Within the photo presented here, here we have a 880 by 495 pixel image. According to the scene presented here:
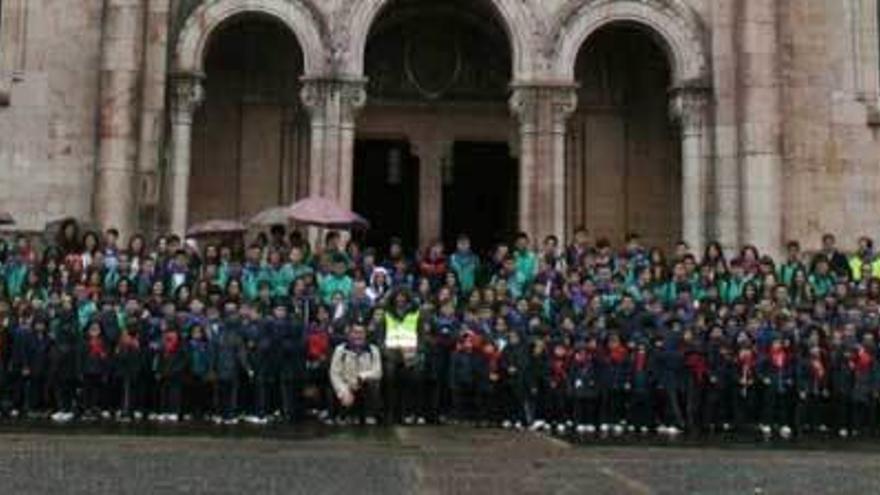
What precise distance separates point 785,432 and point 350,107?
10.2 metres

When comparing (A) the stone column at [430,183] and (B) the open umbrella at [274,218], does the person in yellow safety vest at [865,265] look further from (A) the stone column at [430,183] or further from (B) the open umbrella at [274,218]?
(B) the open umbrella at [274,218]

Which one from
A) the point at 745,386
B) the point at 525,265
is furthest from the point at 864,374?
the point at 525,265

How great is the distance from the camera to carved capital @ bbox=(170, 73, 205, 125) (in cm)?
2414

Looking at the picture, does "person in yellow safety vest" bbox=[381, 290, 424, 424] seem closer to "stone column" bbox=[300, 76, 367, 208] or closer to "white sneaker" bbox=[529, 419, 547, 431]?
"white sneaker" bbox=[529, 419, 547, 431]

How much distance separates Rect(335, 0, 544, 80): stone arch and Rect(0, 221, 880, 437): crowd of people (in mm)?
6436

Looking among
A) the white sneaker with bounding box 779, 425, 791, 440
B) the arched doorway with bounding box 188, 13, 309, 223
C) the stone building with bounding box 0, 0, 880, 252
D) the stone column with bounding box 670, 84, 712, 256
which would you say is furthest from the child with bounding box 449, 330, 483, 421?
the arched doorway with bounding box 188, 13, 309, 223

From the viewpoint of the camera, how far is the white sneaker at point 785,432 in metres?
17.7

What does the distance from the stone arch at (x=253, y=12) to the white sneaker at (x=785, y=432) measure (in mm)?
10696

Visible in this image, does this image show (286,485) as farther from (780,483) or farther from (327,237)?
(327,237)

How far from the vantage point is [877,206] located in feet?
83.3

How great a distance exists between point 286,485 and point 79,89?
54.0 ft

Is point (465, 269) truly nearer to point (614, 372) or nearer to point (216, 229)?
point (614, 372)

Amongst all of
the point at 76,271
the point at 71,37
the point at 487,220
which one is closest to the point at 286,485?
the point at 76,271

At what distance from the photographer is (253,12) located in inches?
959
